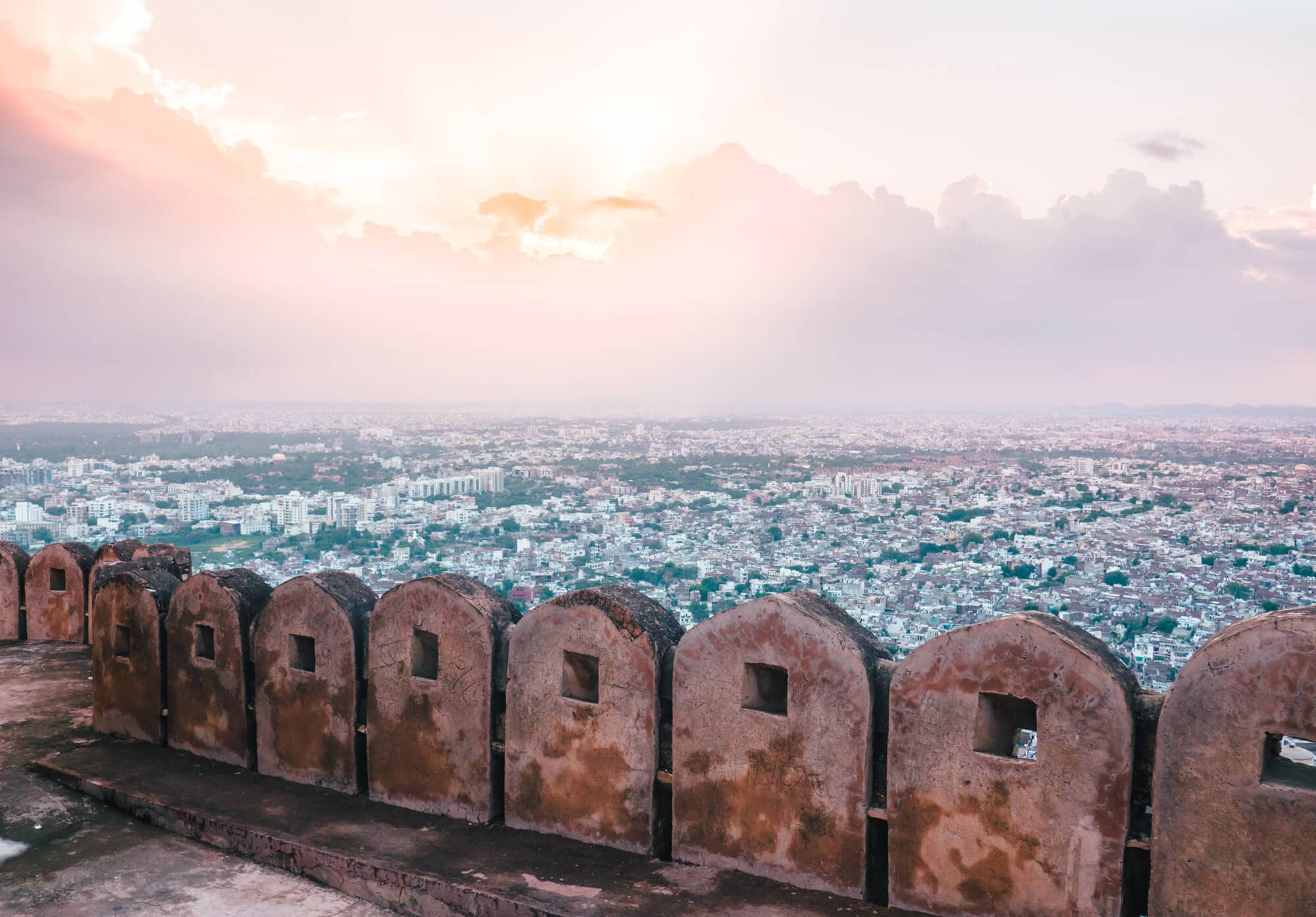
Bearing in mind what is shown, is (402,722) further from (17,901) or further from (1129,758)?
(1129,758)

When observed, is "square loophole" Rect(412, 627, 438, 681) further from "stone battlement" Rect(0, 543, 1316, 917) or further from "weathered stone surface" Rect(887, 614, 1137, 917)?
"weathered stone surface" Rect(887, 614, 1137, 917)

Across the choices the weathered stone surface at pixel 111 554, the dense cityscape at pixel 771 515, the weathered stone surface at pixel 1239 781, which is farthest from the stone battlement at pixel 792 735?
the weathered stone surface at pixel 111 554

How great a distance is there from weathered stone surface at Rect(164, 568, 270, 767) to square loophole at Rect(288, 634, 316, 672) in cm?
42

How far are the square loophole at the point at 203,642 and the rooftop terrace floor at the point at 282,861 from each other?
66 cm

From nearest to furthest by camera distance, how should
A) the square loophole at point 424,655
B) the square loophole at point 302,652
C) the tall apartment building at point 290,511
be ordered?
the square loophole at point 424,655, the square loophole at point 302,652, the tall apartment building at point 290,511

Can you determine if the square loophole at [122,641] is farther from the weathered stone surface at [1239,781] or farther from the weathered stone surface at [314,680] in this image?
the weathered stone surface at [1239,781]

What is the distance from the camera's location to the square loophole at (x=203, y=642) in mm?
6270

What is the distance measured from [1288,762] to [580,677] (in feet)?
10.2

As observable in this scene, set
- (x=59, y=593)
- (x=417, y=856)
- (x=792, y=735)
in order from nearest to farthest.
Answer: (x=792, y=735)
(x=417, y=856)
(x=59, y=593)

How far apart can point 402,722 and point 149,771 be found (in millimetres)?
1879

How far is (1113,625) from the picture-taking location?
54.4ft

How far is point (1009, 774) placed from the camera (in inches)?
157

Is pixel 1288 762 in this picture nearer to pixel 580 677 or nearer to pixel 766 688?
pixel 766 688

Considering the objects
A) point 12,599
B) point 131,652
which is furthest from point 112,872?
point 12,599
